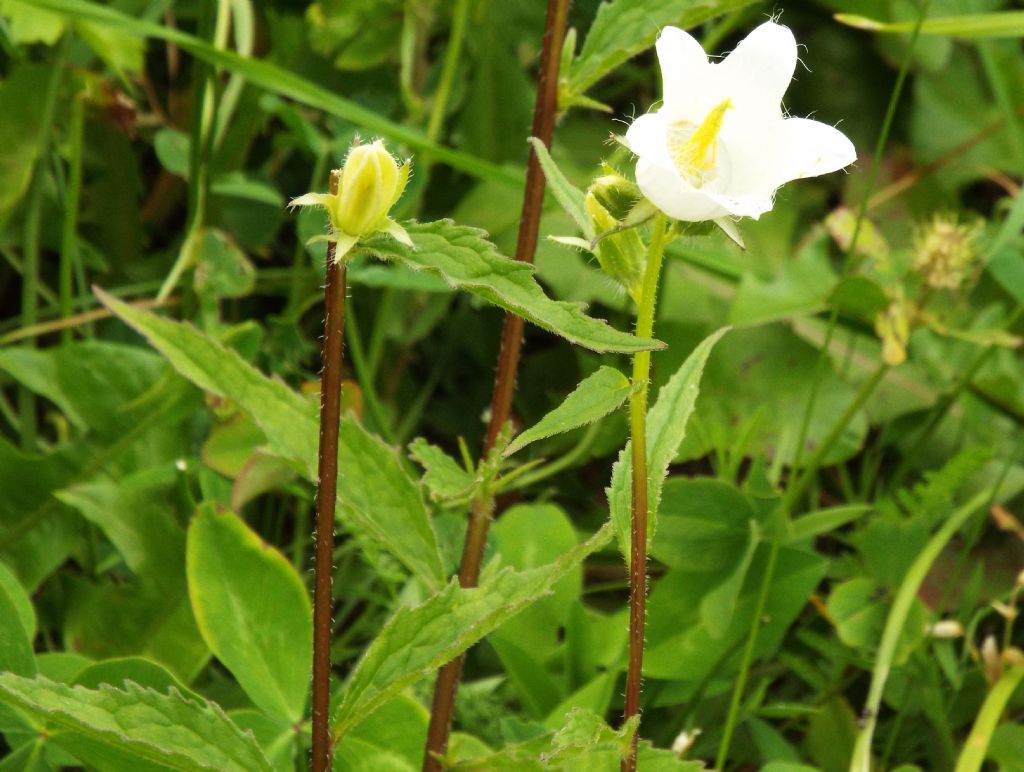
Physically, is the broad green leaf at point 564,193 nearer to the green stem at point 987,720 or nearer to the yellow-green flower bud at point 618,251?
the yellow-green flower bud at point 618,251

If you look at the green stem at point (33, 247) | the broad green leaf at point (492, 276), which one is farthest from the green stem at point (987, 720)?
the green stem at point (33, 247)

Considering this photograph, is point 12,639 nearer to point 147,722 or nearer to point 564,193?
point 147,722

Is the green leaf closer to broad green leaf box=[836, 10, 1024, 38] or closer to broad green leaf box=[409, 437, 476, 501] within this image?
broad green leaf box=[409, 437, 476, 501]

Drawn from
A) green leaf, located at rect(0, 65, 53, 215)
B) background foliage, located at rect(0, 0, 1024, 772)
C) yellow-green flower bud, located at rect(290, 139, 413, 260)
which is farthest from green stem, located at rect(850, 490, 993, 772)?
green leaf, located at rect(0, 65, 53, 215)

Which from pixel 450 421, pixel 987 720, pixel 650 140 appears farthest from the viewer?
pixel 450 421

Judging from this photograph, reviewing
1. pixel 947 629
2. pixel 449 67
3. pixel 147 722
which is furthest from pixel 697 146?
pixel 449 67

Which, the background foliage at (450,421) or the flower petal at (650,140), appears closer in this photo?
the flower petal at (650,140)

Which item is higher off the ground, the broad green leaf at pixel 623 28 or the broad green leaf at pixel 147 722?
the broad green leaf at pixel 623 28
